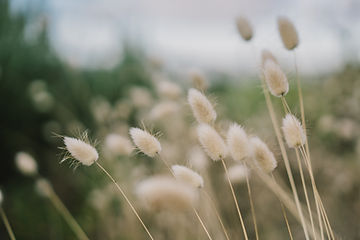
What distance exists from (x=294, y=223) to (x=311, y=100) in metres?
1.08

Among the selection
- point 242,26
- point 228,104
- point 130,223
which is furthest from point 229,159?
point 242,26

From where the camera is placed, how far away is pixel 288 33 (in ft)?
3.13

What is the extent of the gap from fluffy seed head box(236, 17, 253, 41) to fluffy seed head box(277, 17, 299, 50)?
0.36 ft

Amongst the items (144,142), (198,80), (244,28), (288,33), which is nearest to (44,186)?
(198,80)

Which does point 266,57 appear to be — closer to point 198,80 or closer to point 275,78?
point 275,78

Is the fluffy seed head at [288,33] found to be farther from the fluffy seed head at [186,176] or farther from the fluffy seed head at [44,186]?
the fluffy seed head at [44,186]

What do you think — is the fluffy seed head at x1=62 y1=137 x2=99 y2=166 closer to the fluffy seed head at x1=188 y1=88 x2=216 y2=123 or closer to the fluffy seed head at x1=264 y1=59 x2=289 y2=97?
the fluffy seed head at x1=188 y1=88 x2=216 y2=123

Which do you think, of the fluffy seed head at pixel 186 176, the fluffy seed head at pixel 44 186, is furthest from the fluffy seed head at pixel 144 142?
the fluffy seed head at pixel 44 186

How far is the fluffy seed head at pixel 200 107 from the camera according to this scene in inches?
35.3

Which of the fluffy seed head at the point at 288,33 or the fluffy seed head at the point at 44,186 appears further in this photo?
the fluffy seed head at the point at 44,186

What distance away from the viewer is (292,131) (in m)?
0.84

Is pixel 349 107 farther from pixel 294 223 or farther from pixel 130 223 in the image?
pixel 130 223

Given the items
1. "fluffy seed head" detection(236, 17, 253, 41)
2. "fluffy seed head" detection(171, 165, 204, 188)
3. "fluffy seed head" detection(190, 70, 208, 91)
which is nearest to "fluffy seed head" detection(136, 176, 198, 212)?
"fluffy seed head" detection(171, 165, 204, 188)

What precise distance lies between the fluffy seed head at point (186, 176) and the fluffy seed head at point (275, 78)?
0.89ft
